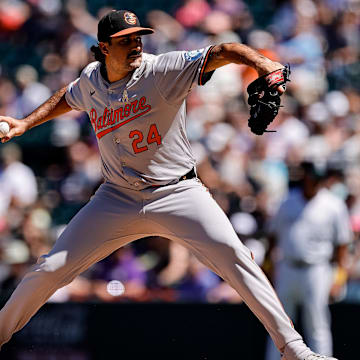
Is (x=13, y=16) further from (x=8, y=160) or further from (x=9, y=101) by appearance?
(x=8, y=160)

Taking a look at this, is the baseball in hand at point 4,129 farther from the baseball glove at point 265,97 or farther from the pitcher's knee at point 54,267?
the baseball glove at point 265,97

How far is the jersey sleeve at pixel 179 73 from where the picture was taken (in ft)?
13.9

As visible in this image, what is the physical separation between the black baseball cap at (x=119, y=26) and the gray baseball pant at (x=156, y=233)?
880 mm

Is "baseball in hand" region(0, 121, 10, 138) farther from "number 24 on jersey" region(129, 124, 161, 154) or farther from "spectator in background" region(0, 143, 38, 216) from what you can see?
"spectator in background" region(0, 143, 38, 216)

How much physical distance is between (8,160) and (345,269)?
12.6 feet

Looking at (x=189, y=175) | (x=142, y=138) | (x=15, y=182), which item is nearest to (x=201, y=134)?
(x=15, y=182)

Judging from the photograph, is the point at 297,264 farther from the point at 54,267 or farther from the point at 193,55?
the point at 193,55

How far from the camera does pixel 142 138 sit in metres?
4.48

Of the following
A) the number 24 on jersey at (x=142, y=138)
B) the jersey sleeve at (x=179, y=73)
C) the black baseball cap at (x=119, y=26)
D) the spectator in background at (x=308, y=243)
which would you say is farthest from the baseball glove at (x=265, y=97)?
the spectator in background at (x=308, y=243)

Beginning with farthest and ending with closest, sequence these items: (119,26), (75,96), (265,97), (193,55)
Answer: (75,96) < (119,26) < (193,55) < (265,97)

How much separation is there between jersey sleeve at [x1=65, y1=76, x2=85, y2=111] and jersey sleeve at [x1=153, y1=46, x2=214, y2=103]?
60 centimetres

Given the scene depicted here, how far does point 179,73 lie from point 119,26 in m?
0.45

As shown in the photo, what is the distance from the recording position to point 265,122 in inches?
157

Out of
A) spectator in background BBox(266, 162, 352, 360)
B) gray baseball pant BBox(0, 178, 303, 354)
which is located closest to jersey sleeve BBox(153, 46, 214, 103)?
gray baseball pant BBox(0, 178, 303, 354)
